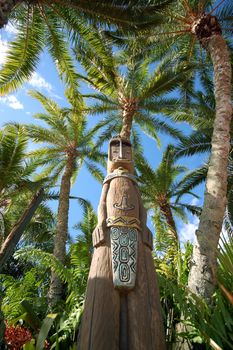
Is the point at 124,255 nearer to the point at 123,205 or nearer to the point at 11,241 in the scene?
A: the point at 123,205

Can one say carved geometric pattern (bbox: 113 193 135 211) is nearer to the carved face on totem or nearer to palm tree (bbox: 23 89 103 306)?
the carved face on totem

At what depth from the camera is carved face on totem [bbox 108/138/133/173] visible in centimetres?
590

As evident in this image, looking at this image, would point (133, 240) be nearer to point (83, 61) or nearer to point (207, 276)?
point (207, 276)

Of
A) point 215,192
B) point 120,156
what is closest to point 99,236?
point 120,156

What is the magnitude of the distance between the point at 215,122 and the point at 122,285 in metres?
4.89

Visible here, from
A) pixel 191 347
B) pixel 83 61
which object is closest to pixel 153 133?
pixel 83 61

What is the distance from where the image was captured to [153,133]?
1841 centimetres

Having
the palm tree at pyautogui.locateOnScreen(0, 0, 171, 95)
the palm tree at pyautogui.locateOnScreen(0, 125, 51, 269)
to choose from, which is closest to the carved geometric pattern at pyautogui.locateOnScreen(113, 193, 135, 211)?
the palm tree at pyautogui.locateOnScreen(0, 0, 171, 95)

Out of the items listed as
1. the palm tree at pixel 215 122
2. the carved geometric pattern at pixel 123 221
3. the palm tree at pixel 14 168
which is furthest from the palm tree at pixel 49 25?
the carved geometric pattern at pixel 123 221

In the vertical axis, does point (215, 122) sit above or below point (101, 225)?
above

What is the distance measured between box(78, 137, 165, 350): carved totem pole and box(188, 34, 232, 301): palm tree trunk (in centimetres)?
85

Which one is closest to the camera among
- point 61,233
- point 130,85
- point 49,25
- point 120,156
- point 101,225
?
point 101,225

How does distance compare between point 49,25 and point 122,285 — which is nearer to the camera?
point 122,285

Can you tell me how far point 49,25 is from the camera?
35.9ft
